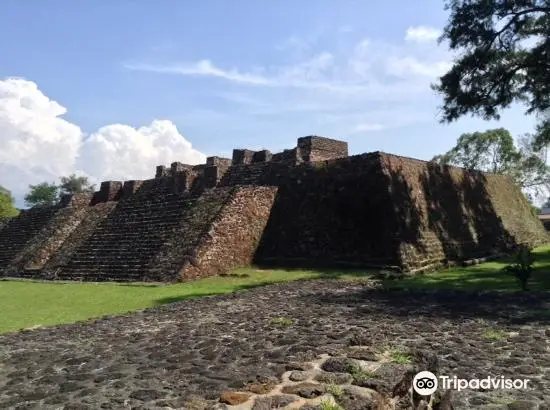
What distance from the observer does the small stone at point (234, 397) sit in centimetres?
327

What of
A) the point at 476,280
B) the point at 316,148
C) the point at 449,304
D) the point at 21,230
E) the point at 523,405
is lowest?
the point at 523,405

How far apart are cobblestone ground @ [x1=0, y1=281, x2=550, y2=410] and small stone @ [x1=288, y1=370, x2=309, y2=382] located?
19 millimetres

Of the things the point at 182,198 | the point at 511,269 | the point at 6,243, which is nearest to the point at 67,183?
the point at 6,243

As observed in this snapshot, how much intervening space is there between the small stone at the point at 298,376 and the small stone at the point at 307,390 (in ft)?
0.41

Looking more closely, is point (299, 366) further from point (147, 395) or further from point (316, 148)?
point (316, 148)

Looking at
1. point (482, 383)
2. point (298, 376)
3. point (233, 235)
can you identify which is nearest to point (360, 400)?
point (298, 376)

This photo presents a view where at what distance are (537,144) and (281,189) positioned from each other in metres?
10.1

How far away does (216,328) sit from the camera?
6.71m

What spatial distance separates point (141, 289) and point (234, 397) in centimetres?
954

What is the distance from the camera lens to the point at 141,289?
1237 cm

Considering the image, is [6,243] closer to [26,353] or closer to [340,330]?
[26,353]

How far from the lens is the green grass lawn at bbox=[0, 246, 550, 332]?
9.45m

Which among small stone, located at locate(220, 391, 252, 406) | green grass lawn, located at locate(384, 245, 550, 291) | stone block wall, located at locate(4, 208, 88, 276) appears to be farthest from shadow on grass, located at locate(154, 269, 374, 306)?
stone block wall, located at locate(4, 208, 88, 276)

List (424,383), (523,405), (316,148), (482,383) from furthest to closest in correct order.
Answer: (316,148) < (482,383) < (523,405) < (424,383)
